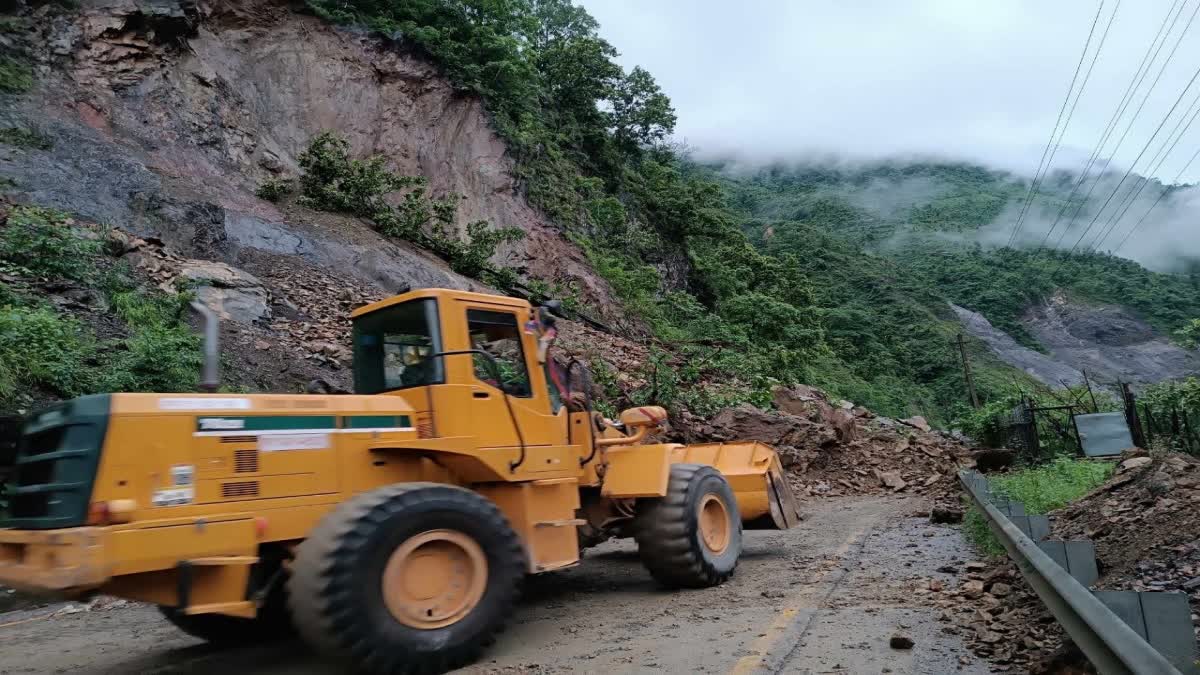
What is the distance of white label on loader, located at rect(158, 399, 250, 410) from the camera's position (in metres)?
4.38

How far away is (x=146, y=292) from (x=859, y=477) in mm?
14527

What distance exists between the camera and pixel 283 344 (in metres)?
13.9

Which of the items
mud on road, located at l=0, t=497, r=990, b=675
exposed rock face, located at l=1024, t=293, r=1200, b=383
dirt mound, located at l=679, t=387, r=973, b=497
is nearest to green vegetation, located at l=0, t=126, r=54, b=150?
→ mud on road, located at l=0, t=497, r=990, b=675

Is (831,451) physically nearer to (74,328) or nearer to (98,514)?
(74,328)

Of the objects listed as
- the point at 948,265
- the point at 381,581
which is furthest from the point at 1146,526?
the point at 948,265

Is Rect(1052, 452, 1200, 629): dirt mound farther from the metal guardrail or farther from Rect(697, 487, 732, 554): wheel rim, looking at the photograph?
Rect(697, 487, 732, 554): wheel rim

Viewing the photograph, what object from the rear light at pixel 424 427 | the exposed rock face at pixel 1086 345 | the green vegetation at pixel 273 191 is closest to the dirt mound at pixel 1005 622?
the rear light at pixel 424 427

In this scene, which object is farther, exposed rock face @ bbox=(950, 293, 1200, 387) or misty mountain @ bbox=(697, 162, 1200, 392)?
exposed rock face @ bbox=(950, 293, 1200, 387)

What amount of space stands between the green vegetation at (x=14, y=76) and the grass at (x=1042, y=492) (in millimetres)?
20780

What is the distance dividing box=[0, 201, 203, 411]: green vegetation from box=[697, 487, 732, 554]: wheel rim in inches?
284

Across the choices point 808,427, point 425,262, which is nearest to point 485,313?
point 808,427

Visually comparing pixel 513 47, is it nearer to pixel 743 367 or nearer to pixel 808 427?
pixel 743 367

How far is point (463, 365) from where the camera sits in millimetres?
5516

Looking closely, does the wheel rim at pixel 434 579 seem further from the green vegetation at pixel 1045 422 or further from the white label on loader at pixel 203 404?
the green vegetation at pixel 1045 422
